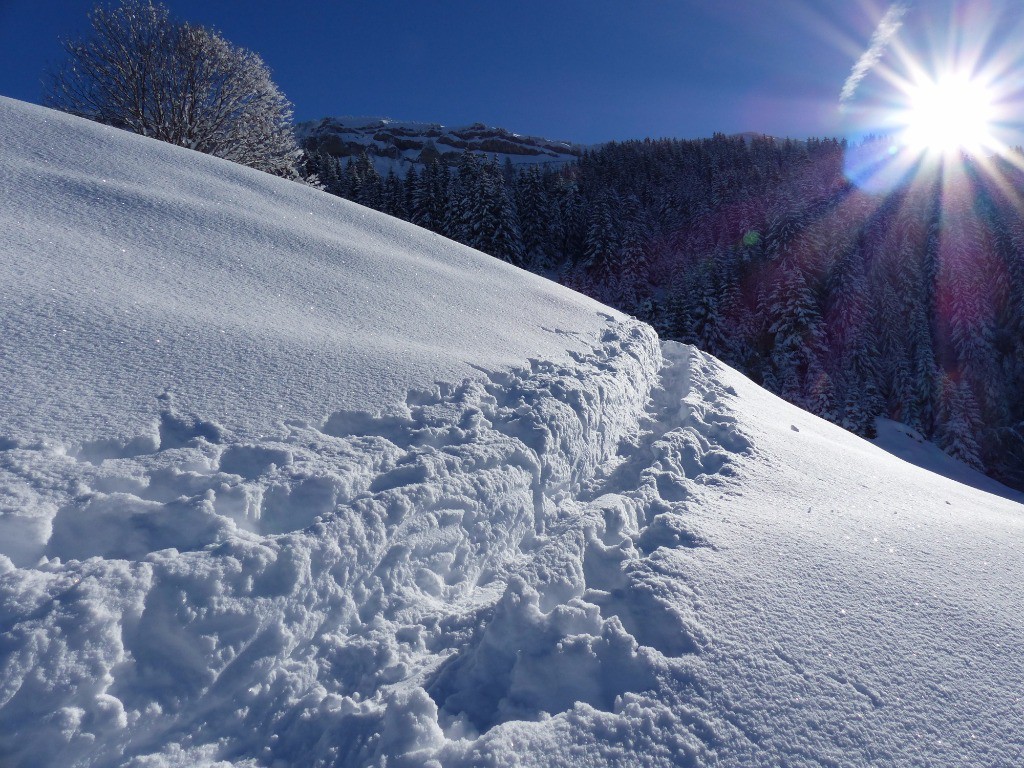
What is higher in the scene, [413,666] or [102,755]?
[413,666]

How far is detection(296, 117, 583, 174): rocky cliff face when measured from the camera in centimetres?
9438

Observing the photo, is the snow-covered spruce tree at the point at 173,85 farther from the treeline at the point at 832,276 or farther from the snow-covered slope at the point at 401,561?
the treeline at the point at 832,276

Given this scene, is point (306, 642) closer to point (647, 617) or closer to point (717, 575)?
point (647, 617)

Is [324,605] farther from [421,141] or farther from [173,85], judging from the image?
[421,141]

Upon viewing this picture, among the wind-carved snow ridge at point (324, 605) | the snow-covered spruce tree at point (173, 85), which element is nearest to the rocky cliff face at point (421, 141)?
the snow-covered spruce tree at point (173, 85)

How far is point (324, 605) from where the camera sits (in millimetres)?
2330

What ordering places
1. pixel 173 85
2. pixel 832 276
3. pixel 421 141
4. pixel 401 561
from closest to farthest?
pixel 401 561 < pixel 173 85 < pixel 832 276 < pixel 421 141

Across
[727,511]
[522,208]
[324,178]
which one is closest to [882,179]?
[522,208]

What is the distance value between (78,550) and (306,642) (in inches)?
38.7

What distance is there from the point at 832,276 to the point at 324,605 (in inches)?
1290

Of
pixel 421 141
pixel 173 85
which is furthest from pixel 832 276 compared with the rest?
pixel 421 141

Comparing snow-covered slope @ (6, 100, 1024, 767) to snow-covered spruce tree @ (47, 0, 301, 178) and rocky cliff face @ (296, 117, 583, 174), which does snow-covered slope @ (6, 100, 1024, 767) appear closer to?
snow-covered spruce tree @ (47, 0, 301, 178)

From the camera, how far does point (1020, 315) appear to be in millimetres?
28906

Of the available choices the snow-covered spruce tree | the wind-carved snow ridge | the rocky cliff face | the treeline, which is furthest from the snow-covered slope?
the rocky cliff face
